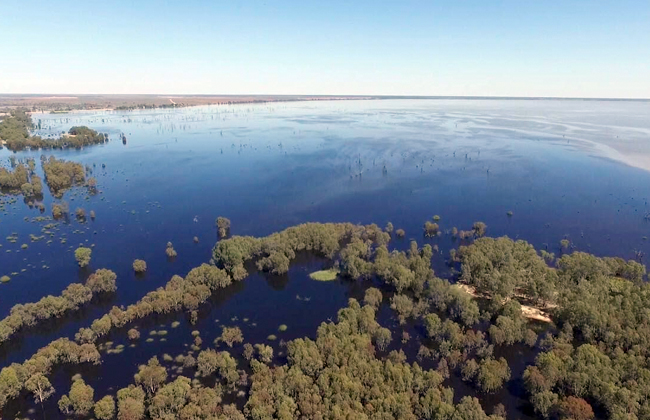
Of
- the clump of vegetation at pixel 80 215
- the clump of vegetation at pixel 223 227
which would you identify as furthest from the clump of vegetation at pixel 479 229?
the clump of vegetation at pixel 80 215

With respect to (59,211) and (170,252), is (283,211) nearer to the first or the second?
(170,252)

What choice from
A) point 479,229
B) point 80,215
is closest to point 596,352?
point 479,229

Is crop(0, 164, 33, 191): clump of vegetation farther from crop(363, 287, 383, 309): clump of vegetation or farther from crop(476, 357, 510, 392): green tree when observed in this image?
crop(476, 357, 510, 392): green tree

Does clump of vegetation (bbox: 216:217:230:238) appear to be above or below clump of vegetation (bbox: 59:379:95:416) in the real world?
above

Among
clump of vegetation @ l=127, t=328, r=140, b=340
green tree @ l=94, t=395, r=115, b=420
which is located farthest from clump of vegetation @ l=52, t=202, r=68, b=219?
green tree @ l=94, t=395, r=115, b=420

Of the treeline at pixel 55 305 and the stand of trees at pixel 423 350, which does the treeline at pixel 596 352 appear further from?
the treeline at pixel 55 305

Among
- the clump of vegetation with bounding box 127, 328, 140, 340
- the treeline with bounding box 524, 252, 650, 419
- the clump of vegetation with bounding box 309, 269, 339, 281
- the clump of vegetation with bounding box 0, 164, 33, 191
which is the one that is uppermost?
the clump of vegetation with bounding box 0, 164, 33, 191

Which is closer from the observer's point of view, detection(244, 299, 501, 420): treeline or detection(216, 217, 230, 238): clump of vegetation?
detection(244, 299, 501, 420): treeline
